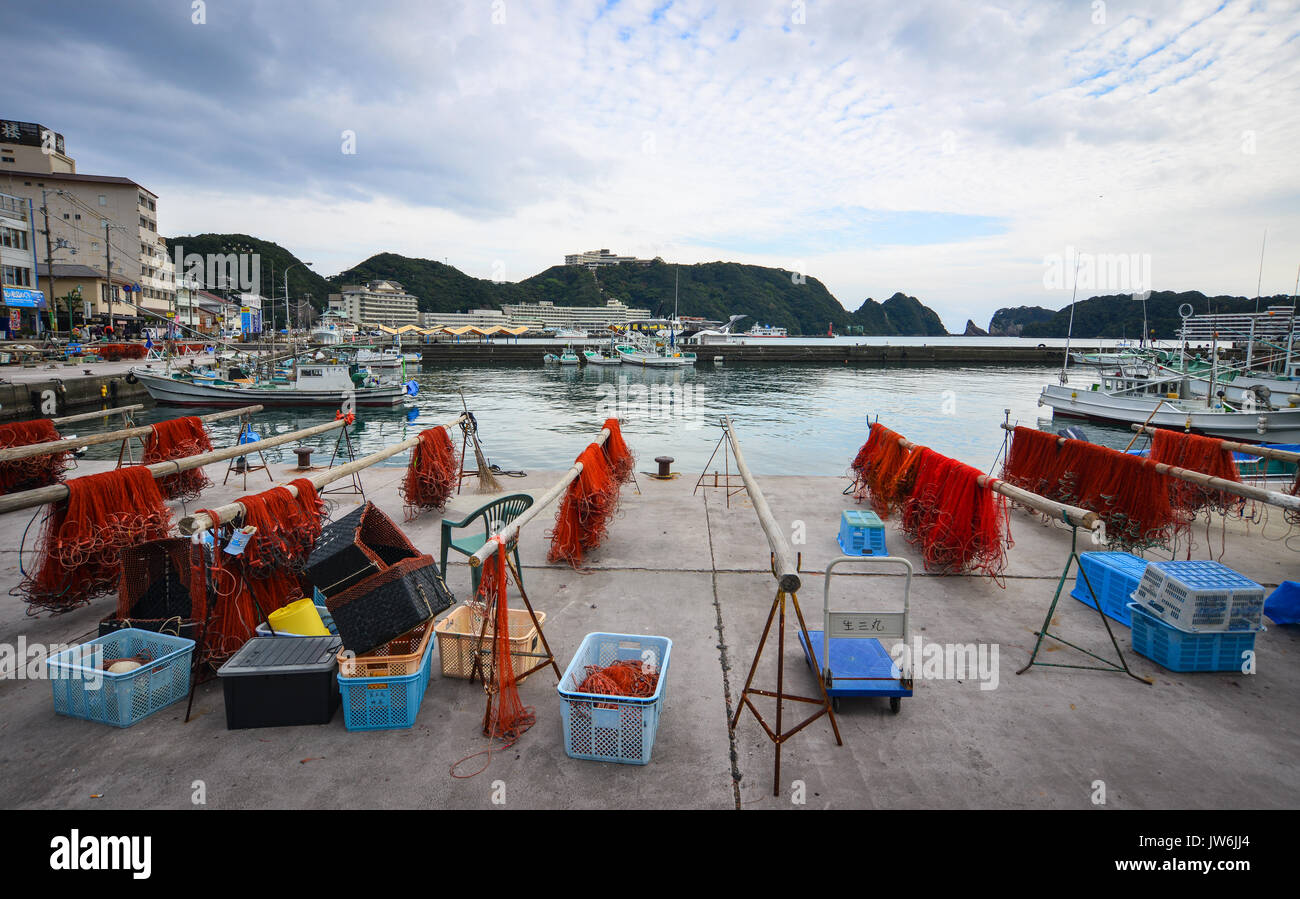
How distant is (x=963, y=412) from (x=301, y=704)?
44140mm

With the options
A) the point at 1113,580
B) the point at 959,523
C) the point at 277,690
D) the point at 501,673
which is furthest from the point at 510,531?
the point at 1113,580

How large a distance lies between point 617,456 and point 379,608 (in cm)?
590

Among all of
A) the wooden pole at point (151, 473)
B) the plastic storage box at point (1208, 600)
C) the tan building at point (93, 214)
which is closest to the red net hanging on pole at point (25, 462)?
the wooden pole at point (151, 473)

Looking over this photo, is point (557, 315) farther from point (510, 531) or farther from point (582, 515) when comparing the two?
point (510, 531)

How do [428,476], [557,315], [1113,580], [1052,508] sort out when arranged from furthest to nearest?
1. [557,315]
2. [428,476]
3. [1113,580]
4. [1052,508]

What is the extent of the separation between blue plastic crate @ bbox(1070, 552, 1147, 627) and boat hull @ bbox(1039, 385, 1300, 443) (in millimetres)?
12401

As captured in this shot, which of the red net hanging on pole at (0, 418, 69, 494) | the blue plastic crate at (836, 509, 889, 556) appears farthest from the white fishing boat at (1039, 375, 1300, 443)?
the red net hanging on pole at (0, 418, 69, 494)

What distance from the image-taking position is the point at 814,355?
8444 cm

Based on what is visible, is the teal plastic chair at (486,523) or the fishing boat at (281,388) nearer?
the teal plastic chair at (486,523)

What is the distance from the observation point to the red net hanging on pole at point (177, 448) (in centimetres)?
945

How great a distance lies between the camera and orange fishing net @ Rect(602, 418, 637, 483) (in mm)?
9656

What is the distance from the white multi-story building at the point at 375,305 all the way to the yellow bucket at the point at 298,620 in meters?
173

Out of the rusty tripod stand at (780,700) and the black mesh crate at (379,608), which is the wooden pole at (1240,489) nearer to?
the rusty tripod stand at (780,700)
